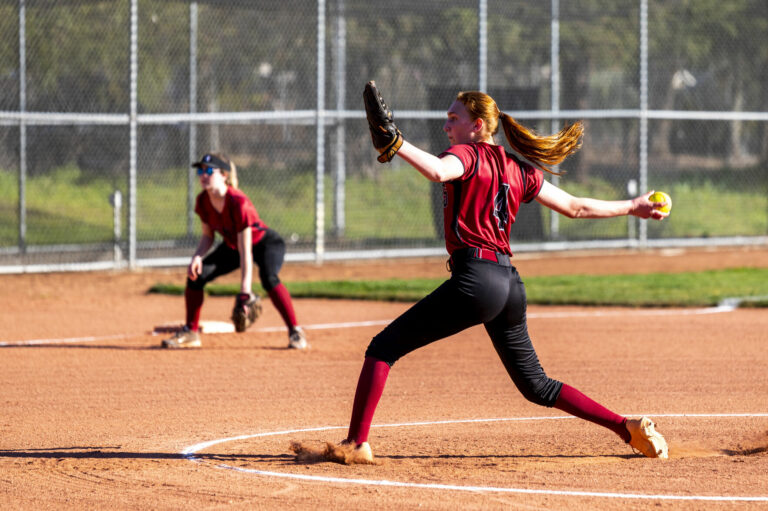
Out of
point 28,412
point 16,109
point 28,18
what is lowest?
point 28,412

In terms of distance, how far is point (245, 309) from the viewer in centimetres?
931

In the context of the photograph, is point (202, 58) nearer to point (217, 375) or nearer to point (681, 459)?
point (217, 375)

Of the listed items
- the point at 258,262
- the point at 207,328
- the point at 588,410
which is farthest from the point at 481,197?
the point at 207,328

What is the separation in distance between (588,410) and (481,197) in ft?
4.09

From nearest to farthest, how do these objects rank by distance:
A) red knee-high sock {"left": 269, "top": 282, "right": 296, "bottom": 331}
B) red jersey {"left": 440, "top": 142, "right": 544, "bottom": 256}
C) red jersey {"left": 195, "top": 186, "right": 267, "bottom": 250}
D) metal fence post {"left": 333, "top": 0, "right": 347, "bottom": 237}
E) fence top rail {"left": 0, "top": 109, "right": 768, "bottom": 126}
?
red jersey {"left": 440, "top": 142, "right": 544, "bottom": 256} < red jersey {"left": 195, "top": 186, "right": 267, "bottom": 250} < red knee-high sock {"left": 269, "top": 282, "right": 296, "bottom": 331} < fence top rail {"left": 0, "top": 109, "right": 768, "bottom": 126} < metal fence post {"left": 333, "top": 0, "right": 347, "bottom": 237}

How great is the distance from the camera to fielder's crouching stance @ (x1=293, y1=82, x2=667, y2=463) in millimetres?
5324

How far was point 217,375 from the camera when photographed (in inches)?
340

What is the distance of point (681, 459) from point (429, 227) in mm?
15302

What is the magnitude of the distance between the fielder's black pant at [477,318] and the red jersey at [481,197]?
0.12 meters

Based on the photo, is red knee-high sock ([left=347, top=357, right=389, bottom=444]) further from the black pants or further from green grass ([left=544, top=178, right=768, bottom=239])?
green grass ([left=544, top=178, right=768, bottom=239])

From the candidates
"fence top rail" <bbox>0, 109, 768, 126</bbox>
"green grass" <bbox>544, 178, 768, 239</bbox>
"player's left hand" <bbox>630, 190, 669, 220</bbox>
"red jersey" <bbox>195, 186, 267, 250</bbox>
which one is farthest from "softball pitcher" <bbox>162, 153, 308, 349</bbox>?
"green grass" <bbox>544, 178, 768, 239</bbox>

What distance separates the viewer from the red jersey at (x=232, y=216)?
30.2 ft

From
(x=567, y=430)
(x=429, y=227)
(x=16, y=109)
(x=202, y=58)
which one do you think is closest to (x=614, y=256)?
(x=429, y=227)

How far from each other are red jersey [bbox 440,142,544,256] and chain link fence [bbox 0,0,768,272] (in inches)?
435
